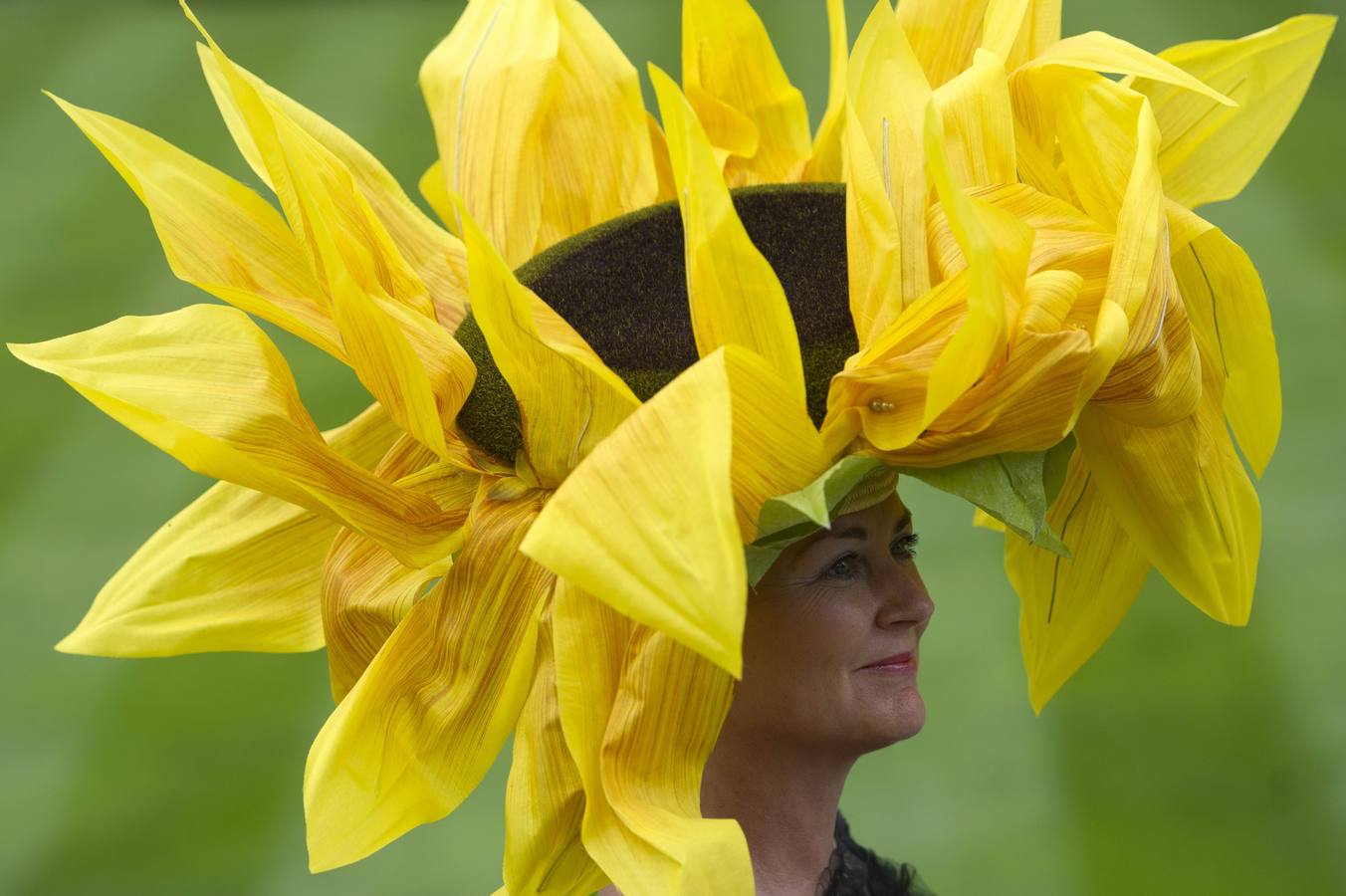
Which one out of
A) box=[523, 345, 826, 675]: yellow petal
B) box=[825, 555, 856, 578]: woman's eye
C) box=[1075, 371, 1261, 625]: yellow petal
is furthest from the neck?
box=[523, 345, 826, 675]: yellow petal

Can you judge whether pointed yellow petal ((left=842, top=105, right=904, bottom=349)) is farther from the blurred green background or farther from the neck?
the blurred green background

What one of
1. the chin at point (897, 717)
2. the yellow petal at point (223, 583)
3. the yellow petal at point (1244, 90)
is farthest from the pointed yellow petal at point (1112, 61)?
the yellow petal at point (223, 583)

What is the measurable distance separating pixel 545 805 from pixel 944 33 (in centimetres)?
51

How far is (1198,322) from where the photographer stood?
1009 mm

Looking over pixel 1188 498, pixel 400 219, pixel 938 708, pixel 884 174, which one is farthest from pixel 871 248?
pixel 938 708

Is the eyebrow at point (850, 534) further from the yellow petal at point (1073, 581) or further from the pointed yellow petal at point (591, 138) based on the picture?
the pointed yellow petal at point (591, 138)

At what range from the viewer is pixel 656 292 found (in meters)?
0.98

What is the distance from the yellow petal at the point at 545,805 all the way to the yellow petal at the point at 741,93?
38 cm

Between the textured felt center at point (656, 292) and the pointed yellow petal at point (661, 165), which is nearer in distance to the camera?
the textured felt center at point (656, 292)

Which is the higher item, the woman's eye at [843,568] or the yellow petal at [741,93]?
the yellow petal at [741,93]

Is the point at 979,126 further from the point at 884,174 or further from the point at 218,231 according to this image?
the point at 218,231

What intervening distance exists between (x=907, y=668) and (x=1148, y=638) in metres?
0.87

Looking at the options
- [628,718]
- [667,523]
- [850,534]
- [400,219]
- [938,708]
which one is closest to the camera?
[667,523]

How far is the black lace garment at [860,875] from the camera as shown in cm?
109
